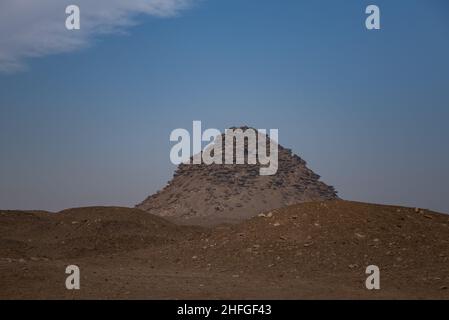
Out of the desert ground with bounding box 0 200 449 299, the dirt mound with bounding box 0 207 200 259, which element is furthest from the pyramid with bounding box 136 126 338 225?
the desert ground with bounding box 0 200 449 299

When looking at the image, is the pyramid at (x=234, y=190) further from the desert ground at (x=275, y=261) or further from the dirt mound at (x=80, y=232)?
the desert ground at (x=275, y=261)

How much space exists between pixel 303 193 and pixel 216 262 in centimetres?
6347

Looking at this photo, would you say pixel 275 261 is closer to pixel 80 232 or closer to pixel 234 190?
pixel 80 232

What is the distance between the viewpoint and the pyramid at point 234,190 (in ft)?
245

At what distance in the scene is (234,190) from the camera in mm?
78562

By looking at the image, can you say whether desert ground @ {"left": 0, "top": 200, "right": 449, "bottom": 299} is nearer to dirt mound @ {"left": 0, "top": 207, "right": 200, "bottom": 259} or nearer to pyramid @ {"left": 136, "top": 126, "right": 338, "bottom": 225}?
dirt mound @ {"left": 0, "top": 207, "right": 200, "bottom": 259}

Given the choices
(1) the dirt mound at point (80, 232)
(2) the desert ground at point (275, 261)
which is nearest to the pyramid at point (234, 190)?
(1) the dirt mound at point (80, 232)

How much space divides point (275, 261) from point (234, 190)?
203ft

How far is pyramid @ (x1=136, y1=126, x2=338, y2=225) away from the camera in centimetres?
7459

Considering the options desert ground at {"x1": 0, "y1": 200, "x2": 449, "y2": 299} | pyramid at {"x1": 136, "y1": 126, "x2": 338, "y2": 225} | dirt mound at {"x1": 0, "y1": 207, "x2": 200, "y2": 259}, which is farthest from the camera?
pyramid at {"x1": 136, "y1": 126, "x2": 338, "y2": 225}

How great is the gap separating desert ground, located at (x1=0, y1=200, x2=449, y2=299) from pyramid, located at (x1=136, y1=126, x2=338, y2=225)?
159 ft

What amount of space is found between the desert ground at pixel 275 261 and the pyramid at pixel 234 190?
48458 mm

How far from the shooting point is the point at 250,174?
81438 millimetres
